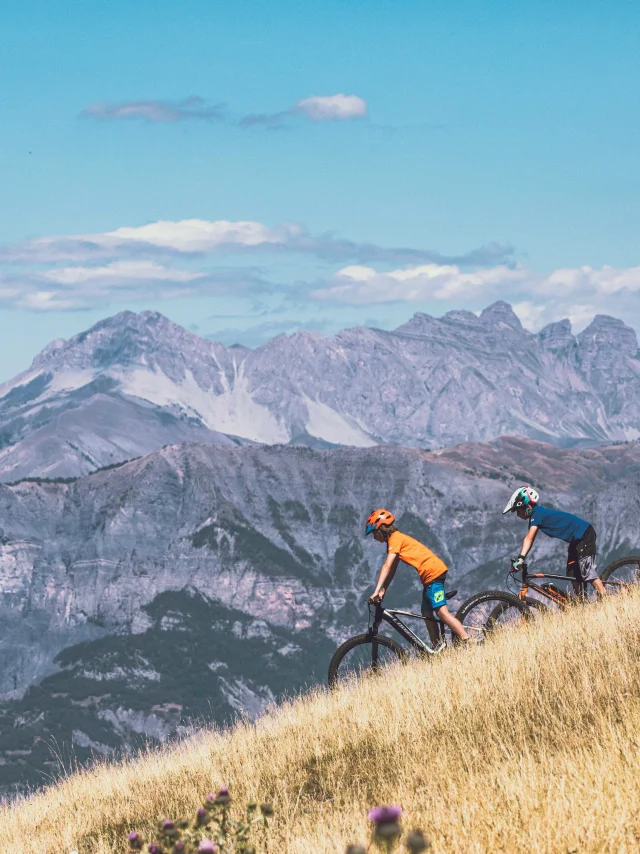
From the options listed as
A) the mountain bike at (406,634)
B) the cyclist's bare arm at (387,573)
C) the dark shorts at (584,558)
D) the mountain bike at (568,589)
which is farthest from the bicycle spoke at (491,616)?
the dark shorts at (584,558)

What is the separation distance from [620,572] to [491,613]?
3.98 metres

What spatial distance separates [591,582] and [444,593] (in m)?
3.35

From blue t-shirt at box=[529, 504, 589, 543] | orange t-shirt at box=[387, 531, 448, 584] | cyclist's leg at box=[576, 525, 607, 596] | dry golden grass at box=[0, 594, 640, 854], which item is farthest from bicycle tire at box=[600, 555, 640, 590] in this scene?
orange t-shirt at box=[387, 531, 448, 584]

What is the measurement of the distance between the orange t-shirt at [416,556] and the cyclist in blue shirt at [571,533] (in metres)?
1.87

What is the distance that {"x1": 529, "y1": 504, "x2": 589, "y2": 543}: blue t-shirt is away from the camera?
1550 cm

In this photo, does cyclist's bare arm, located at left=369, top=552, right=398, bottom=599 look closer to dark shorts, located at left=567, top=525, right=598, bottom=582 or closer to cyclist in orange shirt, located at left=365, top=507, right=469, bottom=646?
cyclist in orange shirt, located at left=365, top=507, right=469, bottom=646

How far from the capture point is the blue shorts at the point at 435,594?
13.7 m

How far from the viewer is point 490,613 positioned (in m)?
15.0

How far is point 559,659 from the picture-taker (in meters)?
11.0

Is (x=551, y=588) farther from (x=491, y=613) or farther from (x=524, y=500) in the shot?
(x=524, y=500)

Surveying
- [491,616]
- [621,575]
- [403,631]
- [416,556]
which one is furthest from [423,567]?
[621,575]

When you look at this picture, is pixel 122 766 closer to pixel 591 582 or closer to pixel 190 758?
pixel 190 758

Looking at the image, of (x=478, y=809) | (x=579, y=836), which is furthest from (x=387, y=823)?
(x=478, y=809)

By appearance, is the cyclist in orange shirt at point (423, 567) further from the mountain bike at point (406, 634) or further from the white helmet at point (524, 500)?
the white helmet at point (524, 500)
